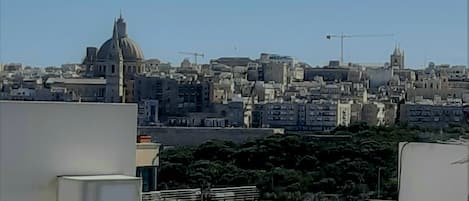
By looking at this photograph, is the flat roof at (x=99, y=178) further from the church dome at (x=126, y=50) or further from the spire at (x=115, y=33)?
the spire at (x=115, y=33)

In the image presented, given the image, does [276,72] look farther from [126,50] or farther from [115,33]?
[126,50]

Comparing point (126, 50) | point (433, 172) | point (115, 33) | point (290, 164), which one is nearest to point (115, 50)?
point (126, 50)

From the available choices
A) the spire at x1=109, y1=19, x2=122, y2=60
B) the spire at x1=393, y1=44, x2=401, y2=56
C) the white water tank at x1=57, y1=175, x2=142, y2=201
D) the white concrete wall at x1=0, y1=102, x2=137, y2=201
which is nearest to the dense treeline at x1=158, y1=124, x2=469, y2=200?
the spire at x1=109, y1=19, x2=122, y2=60

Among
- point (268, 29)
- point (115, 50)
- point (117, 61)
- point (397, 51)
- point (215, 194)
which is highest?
point (268, 29)

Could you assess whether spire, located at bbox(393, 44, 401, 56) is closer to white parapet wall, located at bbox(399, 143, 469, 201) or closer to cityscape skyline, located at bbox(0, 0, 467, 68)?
cityscape skyline, located at bbox(0, 0, 467, 68)

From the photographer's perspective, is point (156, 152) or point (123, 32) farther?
point (123, 32)

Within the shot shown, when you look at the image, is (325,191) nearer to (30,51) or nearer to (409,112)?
(409,112)

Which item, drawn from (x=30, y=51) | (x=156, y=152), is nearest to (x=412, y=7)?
(x=30, y=51)
